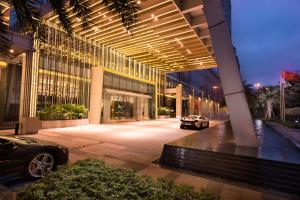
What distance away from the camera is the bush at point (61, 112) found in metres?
15.7

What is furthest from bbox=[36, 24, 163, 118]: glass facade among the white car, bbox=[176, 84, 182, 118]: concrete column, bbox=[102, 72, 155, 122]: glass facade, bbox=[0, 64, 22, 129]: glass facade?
bbox=[176, 84, 182, 118]: concrete column

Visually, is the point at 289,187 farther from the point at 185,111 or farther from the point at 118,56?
the point at 185,111

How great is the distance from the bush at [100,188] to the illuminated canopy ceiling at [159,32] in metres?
10.1

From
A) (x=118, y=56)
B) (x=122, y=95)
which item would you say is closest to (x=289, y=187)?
(x=122, y=95)

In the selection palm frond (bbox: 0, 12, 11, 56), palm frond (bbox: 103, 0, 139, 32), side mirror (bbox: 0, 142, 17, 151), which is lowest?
side mirror (bbox: 0, 142, 17, 151)

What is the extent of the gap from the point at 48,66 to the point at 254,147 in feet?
63.2

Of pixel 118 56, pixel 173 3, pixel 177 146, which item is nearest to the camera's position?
pixel 177 146

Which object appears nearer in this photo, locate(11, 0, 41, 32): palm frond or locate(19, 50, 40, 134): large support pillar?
locate(11, 0, 41, 32): palm frond

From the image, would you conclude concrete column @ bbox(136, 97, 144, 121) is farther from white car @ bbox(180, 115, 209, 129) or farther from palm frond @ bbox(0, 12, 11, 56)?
palm frond @ bbox(0, 12, 11, 56)

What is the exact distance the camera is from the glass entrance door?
2412 cm

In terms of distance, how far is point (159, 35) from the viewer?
2083 centimetres

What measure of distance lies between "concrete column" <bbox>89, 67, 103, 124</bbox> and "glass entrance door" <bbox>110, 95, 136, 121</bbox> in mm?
2574

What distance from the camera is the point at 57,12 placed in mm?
4371

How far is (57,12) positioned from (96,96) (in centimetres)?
1791
